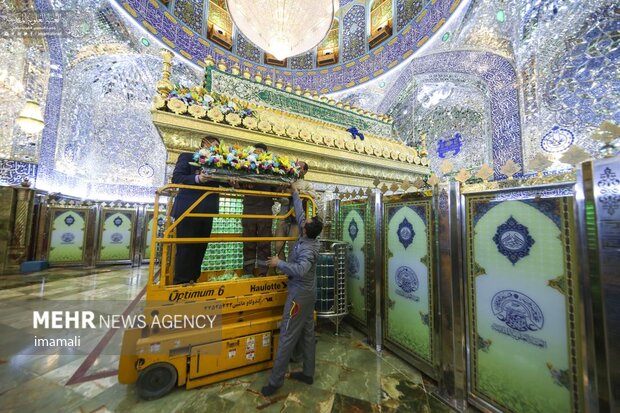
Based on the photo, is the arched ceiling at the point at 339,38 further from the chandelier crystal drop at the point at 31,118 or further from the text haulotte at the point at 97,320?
the text haulotte at the point at 97,320

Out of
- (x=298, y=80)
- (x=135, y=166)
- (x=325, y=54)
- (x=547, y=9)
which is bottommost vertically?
(x=135, y=166)

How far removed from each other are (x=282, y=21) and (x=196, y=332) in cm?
500

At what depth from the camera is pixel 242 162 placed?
2.29 m

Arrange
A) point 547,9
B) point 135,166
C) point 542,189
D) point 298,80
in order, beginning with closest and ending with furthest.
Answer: point 542,189 < point 547,9 < point 135,166 < point 298,80

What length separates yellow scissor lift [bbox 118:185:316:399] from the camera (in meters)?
1.80

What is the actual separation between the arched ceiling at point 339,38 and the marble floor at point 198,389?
8004 mm

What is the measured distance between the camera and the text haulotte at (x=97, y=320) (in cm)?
196

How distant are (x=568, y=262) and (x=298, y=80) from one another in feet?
32.5

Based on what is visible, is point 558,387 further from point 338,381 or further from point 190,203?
point 190,203

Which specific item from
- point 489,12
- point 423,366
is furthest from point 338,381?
point 489,12

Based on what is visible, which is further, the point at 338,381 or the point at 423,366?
the point at 423,366

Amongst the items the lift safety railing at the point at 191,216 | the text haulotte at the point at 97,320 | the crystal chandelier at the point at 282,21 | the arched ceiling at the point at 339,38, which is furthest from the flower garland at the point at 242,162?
the arched ceiling at the point at 339,38

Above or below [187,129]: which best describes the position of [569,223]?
below

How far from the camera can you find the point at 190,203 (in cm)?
227
